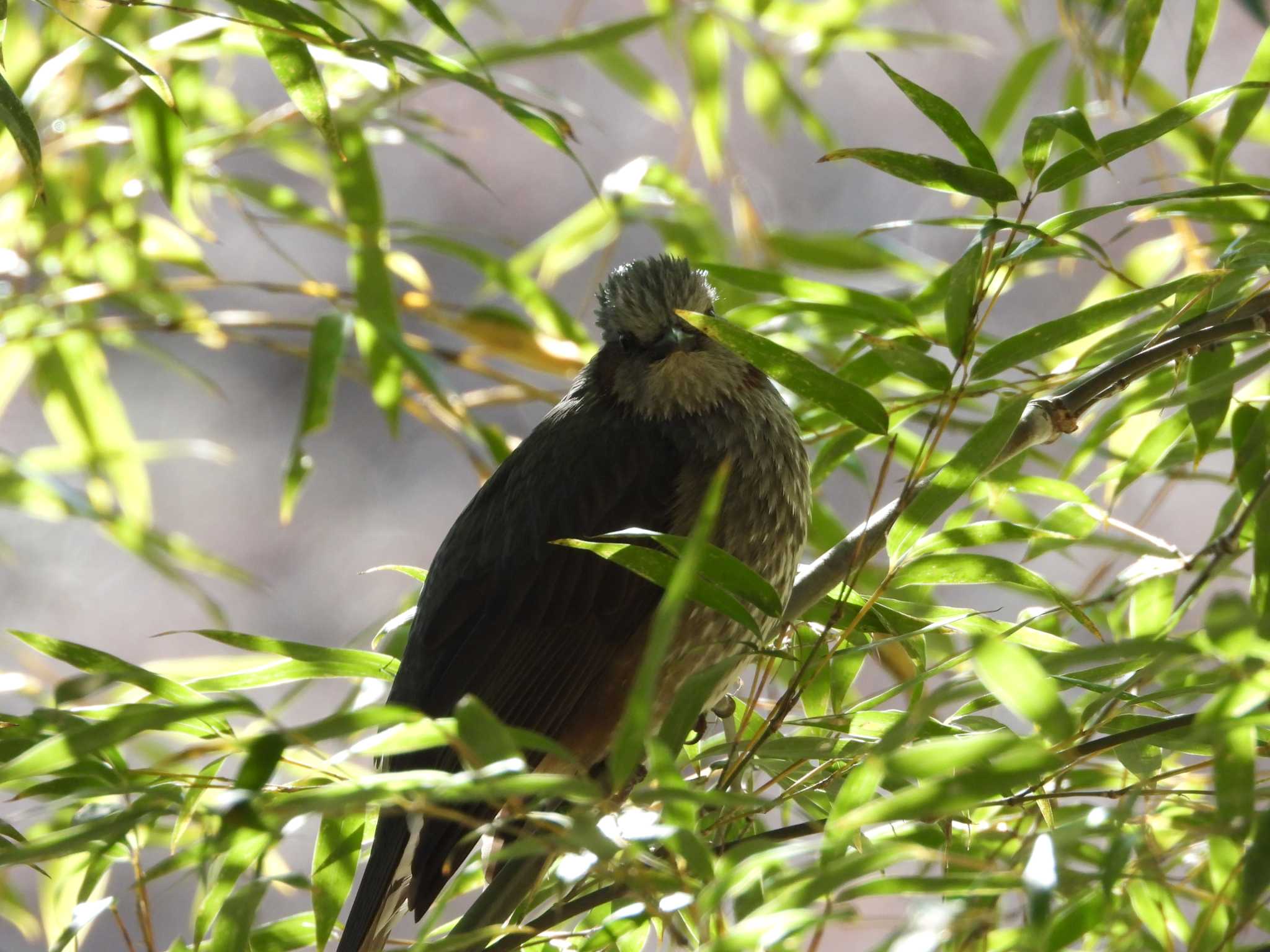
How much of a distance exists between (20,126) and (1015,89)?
1.94 m

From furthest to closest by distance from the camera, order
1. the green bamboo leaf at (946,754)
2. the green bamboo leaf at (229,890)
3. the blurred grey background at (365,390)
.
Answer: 1. the blurred grey background at (365,390)
2. the green bamboo leaf at (229,890)
3. the green bamboo leaf at (946,754)

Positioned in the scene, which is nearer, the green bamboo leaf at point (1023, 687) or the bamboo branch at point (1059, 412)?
the green bamboo leaf at point (1023, 687)

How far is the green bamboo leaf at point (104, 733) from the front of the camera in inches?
35.7

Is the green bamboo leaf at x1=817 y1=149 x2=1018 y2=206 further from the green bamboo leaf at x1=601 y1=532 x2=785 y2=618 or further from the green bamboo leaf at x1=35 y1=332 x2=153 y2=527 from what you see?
the green bamboo leaf at x1=35 y1=332 x2=153 y2=527

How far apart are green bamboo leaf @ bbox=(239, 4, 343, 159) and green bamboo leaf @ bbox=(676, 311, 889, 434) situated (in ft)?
1.53

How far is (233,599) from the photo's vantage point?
4629mm

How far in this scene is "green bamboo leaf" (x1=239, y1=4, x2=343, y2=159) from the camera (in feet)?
4.53

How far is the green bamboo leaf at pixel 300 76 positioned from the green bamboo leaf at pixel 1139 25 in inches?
34.0

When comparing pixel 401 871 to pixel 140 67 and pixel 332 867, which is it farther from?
pixel 140 67

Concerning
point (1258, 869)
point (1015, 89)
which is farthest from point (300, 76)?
point (1015, 89)

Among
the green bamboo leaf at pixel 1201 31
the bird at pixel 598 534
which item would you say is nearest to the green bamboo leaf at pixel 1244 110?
the green bamboo leaf at pixel 1201 31

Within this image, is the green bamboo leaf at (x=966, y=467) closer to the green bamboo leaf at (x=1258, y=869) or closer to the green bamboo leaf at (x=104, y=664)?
the green bamboo leaf at (x=1258, y=869)

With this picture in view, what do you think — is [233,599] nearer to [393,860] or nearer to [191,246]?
[191,246]

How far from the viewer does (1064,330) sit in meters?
1.31
